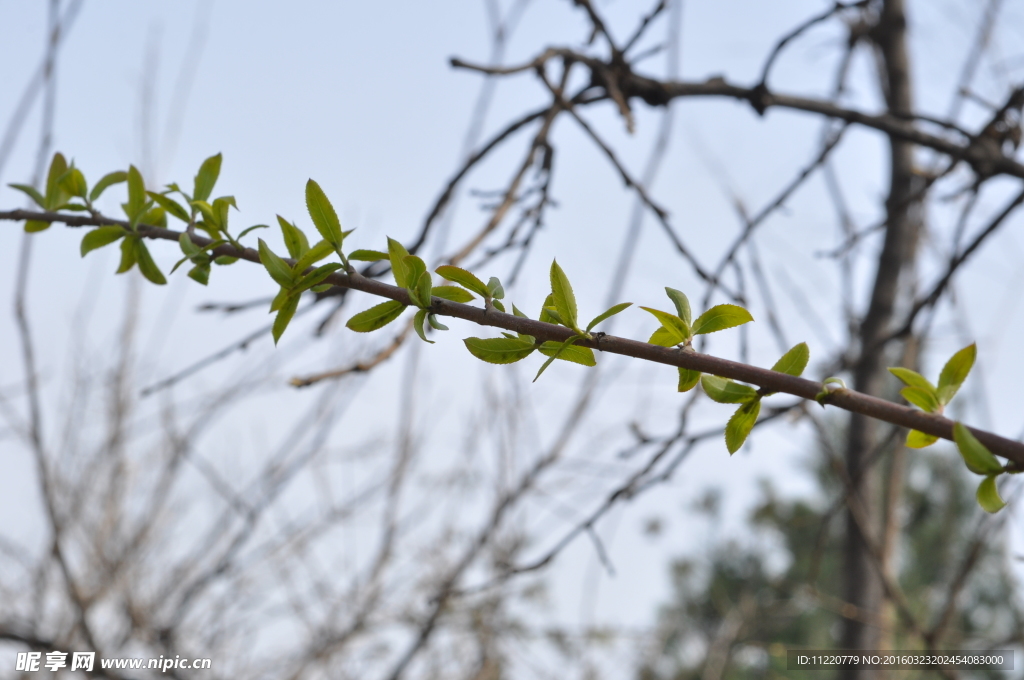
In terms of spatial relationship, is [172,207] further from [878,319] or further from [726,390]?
[878,319]

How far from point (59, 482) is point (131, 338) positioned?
611mm

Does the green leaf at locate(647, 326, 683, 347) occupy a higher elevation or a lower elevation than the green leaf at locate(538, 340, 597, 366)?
higher

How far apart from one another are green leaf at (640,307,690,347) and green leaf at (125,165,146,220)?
0.44m

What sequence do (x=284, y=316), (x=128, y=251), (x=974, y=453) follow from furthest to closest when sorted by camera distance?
1. (x=128, y=251)
2. (x=284, y=316)
3. (x=974, y=453)

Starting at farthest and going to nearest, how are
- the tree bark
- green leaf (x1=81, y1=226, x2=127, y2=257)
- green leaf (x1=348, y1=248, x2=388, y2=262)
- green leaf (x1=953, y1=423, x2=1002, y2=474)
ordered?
1. the tree bark
2. green leaf (x1=81, y1=226, x2=127, y2=257)
3. green leaf (x1=348, y1=248, x2=388, y2=262)
4. green leaf (x1=953, y1=423, x2=1002, y2=474)

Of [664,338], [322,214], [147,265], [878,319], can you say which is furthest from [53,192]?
[878,319]

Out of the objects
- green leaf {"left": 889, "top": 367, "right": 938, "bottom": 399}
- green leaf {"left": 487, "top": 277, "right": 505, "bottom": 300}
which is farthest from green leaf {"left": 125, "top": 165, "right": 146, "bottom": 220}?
green leaf {"left": 889, "top": 367, "right": 938, "bottom": 399}

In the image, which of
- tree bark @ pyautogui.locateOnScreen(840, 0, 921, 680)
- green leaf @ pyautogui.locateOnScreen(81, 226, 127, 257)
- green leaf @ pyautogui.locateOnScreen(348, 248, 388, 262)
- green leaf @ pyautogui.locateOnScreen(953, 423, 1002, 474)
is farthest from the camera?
tree bark @ pyautogui.locateOnScreen(840, 0, 921, 680)

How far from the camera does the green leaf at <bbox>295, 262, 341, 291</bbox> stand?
1.43 ft

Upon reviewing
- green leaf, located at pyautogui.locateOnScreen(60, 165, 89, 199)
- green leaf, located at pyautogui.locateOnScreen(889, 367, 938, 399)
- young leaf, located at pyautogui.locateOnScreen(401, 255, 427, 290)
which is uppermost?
green leaf, located at pyautogui.locateOnScreen(60, 165, 89, 199)

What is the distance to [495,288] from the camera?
1.43ft

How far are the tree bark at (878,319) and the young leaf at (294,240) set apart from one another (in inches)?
63.6

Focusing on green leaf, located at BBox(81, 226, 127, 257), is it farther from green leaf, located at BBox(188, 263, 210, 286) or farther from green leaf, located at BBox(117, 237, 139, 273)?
green leaf, located at BBox(188, 263, 210, 286)

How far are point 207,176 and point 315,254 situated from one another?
0.20 meters
